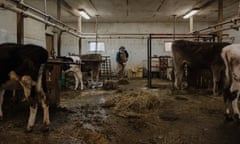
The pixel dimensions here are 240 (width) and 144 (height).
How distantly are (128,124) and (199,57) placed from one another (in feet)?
12.4

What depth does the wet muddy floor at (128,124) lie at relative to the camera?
2590mm

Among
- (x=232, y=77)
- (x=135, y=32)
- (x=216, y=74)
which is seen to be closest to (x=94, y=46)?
(x=135, y=32)

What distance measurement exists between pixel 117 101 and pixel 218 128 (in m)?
2.16

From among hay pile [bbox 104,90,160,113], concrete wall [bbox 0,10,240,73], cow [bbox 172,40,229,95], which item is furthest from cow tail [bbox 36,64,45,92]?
concrete wall [bbox 0,10,240,73]

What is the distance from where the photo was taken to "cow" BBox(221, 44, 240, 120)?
121 inches

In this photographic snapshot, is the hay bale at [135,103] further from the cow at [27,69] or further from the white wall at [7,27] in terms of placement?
the white wall at [7,27]

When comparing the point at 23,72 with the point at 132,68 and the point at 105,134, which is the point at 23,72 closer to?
the point at 105,134

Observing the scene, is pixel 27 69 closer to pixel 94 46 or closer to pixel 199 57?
pixel 199 57

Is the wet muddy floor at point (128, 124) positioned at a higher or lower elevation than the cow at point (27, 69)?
lower

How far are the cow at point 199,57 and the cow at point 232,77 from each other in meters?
2.35

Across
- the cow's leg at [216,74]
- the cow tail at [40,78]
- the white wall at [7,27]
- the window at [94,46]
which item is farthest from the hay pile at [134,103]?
the window at [94,46]

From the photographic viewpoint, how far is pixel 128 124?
127 inches

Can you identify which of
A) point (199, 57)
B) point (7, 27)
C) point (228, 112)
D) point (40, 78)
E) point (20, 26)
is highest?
point (7, 27)

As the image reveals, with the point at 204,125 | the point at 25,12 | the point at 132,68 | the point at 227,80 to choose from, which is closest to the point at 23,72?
the point at 25,12
